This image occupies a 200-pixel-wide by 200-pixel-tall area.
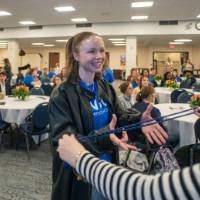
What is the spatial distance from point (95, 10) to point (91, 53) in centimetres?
972

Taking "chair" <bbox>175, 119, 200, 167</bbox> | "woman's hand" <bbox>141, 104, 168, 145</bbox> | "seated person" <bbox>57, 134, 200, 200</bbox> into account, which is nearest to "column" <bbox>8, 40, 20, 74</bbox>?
"chair" <bbox>175, 119, 200, 167</bbox>

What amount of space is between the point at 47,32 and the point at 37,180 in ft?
38.5

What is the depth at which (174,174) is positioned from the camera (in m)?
0.68

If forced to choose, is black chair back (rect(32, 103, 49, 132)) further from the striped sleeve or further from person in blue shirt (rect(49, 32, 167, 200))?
the striped sleeve

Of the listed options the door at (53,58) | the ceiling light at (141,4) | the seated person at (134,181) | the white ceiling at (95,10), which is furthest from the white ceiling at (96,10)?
the door at (53,58)

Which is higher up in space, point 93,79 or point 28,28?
point 28,28

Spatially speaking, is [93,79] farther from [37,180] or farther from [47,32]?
[47,32]

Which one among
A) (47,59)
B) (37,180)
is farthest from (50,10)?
(47,59)

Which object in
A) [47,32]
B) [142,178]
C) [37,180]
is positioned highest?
[47,32]

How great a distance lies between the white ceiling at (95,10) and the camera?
9508mm

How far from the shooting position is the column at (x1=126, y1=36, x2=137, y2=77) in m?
14.1

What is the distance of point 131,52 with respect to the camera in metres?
14.2

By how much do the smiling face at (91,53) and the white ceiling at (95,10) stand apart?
27.1 feet

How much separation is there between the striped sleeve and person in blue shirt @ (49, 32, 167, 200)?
0.48 m
